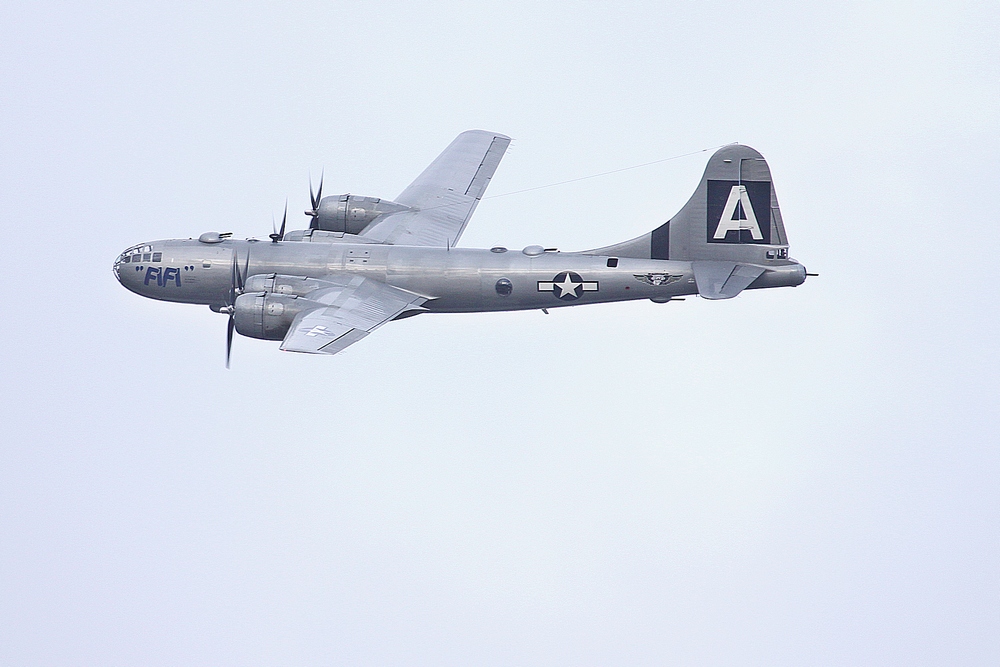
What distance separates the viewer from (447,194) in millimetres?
57219

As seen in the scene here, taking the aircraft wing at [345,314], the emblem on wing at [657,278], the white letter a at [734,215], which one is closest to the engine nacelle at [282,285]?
the aircraft wing at [345,314]

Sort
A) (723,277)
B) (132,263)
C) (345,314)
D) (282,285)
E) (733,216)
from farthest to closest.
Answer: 1. (132,263)
2. (282,285)
3. (733,216)
4. (345,314)
5. (723,277)

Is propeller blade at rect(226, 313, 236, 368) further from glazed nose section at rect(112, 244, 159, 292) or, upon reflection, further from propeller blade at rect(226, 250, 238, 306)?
glazed nose section at rect(112, 244, 159, 292)

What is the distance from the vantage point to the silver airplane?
4934 centimetres

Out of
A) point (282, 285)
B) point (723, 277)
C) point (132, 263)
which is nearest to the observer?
point (723, 277)

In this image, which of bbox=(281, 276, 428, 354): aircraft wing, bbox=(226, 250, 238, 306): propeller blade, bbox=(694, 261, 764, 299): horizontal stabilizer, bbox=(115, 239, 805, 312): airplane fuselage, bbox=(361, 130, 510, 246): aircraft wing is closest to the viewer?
bbox=(281, 276, 428, 354): aircraft wing

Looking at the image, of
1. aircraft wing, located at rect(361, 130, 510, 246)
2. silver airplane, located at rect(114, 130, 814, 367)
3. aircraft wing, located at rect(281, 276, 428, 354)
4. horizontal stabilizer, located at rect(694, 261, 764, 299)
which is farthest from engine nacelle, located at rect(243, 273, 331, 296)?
horizontal stabilizer, located at rect(694, 261, 764, 299)

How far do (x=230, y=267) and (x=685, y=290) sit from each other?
14.3 meters

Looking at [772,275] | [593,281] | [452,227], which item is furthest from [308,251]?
[772,275]

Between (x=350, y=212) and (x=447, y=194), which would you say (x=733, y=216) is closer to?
(x=447, y=194)

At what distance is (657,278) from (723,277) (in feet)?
7.63

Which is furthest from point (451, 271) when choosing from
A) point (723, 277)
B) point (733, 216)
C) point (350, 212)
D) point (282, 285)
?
point (733, 216)

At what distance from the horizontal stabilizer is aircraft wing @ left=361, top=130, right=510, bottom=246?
8741 mm

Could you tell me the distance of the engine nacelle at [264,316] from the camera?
49188 mm
